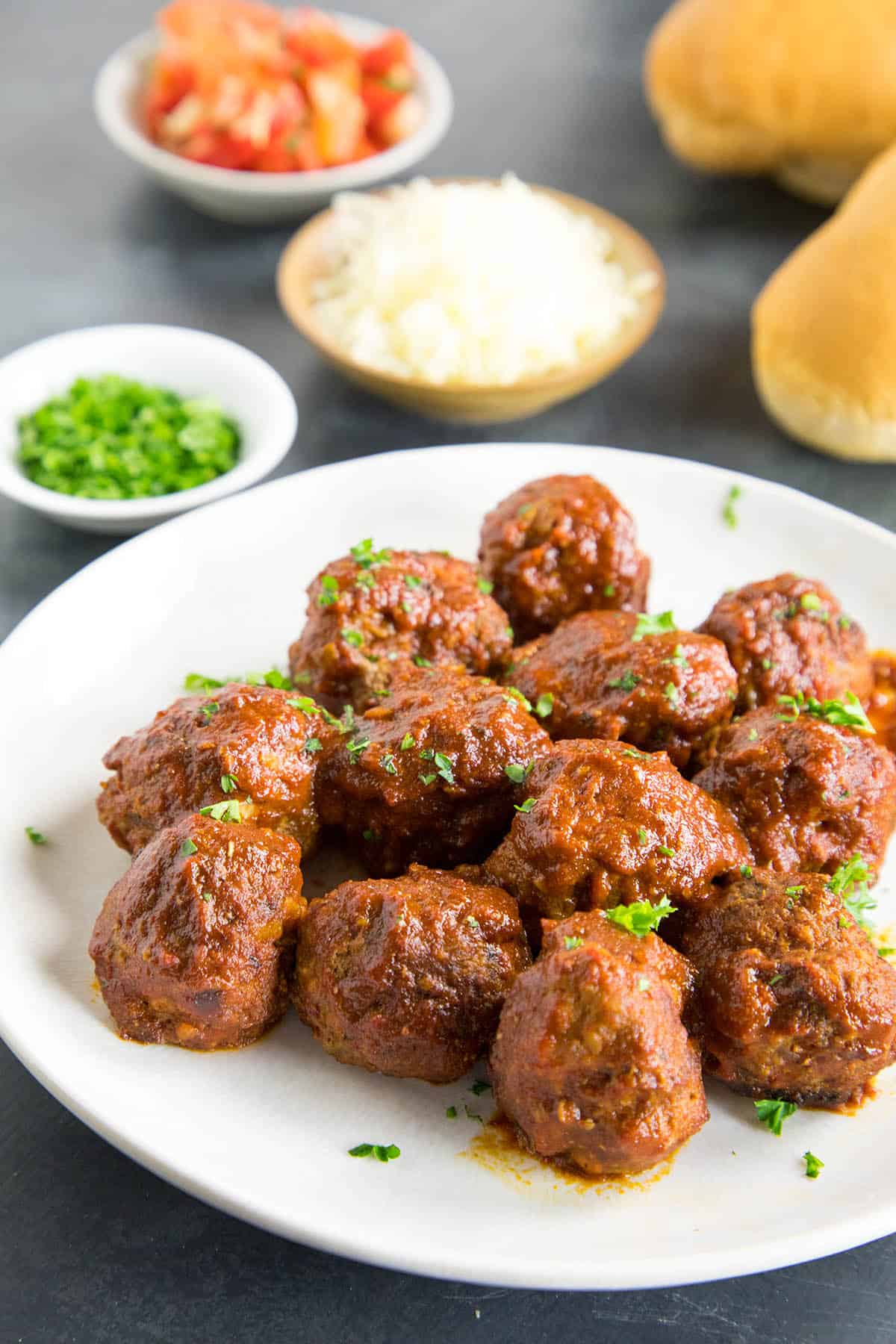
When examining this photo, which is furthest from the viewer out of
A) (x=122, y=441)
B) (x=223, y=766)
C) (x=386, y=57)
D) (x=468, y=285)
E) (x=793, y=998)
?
(x=386, y=57)

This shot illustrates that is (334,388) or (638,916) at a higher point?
(638,916)

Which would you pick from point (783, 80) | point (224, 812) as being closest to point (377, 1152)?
point (224, 812)

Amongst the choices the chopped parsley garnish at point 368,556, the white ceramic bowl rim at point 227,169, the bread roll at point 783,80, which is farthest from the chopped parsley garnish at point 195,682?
the bread roll at point 783,80

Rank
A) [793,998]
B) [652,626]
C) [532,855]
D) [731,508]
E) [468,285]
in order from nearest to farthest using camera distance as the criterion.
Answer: [793,998] < [532,855] < [652,626] < [731,508] < [468,285]

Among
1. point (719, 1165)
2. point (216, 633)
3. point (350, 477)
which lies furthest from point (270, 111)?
point (719, 1165)

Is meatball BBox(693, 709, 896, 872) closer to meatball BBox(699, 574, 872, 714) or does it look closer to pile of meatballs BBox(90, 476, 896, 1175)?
pile of meatballs BBox(90, 476, 896, 1175)

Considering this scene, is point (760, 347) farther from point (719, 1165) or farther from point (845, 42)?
point (719, 1165)

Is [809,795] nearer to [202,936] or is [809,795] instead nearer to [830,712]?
[830,712]
